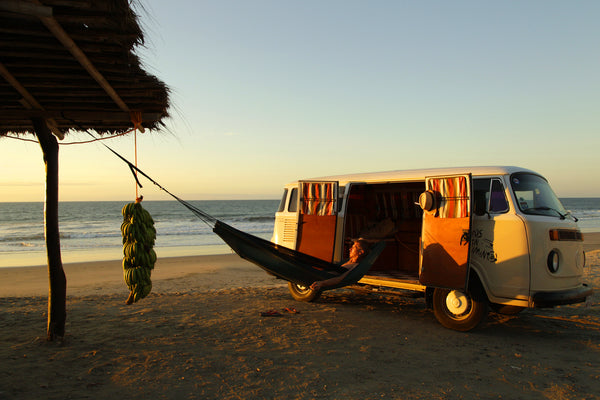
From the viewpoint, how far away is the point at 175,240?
2511 centimetres

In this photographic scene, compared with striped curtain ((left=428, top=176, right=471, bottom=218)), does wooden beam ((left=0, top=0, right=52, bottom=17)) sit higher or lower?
higher

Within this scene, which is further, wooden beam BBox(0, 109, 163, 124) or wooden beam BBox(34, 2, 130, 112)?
wooden beam BBox(0, 109, 163, 124)

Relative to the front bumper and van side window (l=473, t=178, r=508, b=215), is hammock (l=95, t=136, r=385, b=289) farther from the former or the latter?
the front bumper

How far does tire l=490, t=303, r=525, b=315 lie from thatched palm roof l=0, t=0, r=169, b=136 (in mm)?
5609

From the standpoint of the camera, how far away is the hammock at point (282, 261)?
6258 mm

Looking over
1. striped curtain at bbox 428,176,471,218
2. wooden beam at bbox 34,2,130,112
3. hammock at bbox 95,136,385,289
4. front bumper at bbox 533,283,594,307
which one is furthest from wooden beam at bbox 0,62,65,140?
front bumper at bbox 533,283,594,307

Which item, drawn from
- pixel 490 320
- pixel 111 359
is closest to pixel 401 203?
pixel 490 320

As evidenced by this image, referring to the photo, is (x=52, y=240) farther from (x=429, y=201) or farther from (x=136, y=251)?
(x=429, y=201)

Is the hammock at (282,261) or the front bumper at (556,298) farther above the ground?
the hammock at (282,261)

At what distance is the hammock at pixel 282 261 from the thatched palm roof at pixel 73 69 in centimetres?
203

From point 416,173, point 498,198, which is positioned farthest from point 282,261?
point 498,198

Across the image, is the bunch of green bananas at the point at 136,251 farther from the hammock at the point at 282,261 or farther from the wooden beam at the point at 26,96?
the wooden beam at the point at 26,96

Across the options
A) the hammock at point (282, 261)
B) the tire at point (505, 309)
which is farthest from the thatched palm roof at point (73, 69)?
the tire at point (505, 309)

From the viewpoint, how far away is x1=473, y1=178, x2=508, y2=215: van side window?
5.77 meters
